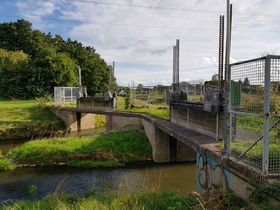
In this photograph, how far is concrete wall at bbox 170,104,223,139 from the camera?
1074 cm

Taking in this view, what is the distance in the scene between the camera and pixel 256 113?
20.6 feet

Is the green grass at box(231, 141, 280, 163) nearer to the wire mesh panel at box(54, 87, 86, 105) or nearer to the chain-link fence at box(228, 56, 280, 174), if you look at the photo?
the chain-link fence at box(228, 56, 280, 174)

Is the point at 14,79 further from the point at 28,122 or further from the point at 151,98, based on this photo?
the point at 151,98

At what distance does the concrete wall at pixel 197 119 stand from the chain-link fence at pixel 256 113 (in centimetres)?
299

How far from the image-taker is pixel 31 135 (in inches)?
1056

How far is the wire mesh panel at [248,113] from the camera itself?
6205 mm

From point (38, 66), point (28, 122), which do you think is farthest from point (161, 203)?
point (38, 66)

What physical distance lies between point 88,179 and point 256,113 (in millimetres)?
9435

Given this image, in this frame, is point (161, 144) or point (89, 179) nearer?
point (89, 179)

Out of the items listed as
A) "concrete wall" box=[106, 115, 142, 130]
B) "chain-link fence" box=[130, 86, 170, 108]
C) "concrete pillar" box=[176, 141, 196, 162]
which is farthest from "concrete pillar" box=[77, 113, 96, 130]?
"concrete pillar" box=[176, 141, 196, 162]

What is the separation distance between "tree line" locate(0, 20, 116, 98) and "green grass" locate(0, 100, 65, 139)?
998cm

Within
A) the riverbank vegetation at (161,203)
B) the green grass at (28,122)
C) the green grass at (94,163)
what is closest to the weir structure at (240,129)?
the riverbank vegetation at (161,203)

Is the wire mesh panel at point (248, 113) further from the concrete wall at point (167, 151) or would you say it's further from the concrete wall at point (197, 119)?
the concrete wall at point (167, 151)

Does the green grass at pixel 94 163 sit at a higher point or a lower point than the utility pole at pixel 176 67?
lower
